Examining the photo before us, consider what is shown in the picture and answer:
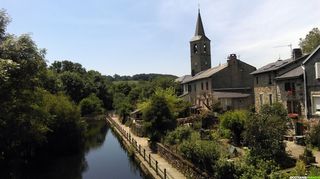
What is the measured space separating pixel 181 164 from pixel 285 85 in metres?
15.3

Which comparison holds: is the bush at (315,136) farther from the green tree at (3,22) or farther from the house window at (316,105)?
the green tree at (3,22)

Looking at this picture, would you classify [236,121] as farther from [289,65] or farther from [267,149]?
[289,65]

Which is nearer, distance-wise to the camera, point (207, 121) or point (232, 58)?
point (207, 121)

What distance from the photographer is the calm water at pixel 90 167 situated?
28.5 meters

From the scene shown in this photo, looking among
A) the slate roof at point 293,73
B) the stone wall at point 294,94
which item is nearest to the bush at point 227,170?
the stone wall at point 294,94

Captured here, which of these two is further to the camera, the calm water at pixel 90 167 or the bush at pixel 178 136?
the bush at pixel 178 136

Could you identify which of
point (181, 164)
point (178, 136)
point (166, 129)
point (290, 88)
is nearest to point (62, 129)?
point (166, 129)

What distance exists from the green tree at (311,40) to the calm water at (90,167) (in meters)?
32.6

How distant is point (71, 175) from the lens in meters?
28.7

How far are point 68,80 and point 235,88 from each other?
58.6 meters

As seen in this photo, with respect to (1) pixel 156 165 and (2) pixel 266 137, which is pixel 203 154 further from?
(1) pixel 156 165

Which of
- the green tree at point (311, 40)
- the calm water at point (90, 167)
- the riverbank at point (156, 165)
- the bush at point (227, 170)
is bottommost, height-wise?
the calm water at point (90, 167)

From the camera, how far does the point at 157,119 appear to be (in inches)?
1363

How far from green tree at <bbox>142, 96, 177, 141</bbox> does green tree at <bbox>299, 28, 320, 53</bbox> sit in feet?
99.3
